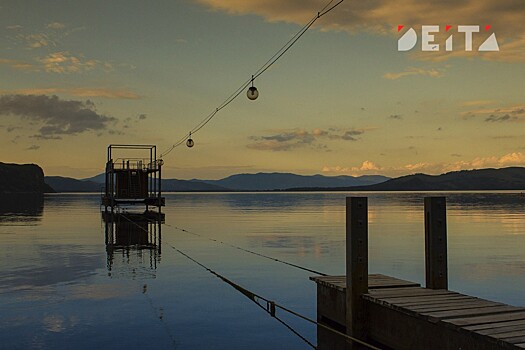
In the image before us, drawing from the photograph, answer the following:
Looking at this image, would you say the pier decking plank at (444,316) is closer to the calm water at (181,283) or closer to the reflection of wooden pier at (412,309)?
the reflection of wooden pier at (412,309)

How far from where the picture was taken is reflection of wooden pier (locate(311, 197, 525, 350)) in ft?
28.2

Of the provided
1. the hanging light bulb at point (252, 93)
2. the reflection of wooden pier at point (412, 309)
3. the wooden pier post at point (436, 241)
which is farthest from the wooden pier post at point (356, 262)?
the hanging light bulb at point (252, 93)

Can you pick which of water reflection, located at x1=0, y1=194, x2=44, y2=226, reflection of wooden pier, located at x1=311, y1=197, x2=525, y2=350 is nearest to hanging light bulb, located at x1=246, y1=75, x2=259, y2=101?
reflection of wooden pier, located at x1=311, y1=197, x2=525, y2=350

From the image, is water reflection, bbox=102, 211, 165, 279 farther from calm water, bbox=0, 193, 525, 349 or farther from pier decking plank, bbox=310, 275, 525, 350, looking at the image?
pier decking plank, bbox=310, 275, 525, 350

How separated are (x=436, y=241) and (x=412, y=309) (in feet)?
8.82

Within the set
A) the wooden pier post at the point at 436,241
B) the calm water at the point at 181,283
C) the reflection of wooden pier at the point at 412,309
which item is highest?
the wooden pier post at the point at 436,241

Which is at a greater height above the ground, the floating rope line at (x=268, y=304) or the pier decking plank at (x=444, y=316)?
the pier decking plank at (x=444, y=316)

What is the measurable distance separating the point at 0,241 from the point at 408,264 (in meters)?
23.7

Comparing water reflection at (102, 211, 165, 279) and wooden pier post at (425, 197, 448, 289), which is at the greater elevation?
wooden pier post at (425, 197, 448, 289)

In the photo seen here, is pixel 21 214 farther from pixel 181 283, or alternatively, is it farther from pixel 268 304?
pixel 268 304

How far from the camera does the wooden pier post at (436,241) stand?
39.2 feet

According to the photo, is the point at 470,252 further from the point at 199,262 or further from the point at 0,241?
the point at 0,241

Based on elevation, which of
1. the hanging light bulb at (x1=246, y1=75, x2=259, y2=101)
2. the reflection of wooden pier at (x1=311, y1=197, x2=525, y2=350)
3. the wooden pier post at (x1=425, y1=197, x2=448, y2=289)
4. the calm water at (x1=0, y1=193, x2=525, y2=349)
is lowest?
the calm water at (x1=0, y1=193, x2=525, y2=349)

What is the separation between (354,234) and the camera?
1123cm
